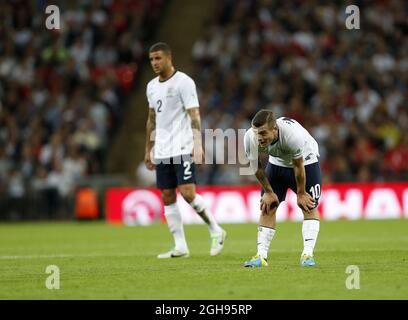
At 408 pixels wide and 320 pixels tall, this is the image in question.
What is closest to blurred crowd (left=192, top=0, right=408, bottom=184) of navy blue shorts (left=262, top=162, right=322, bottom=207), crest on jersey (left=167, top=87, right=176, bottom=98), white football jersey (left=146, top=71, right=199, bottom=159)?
white football jersey (left=146, top=71, right=199, bottom=159)

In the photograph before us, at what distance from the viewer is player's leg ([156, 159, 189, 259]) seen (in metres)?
12.3

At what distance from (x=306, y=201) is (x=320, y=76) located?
1596 centimetres

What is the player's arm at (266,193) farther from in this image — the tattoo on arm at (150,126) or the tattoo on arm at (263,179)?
the tattoo on arm at (150,126)

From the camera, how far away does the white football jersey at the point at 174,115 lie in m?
12.2

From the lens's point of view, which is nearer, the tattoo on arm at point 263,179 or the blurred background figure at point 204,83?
→ the tattoo on arm at point 263,179

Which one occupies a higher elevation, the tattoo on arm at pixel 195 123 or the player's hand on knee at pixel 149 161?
the tattoo on arm at pixel 195 123

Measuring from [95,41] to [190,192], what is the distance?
50.4ft

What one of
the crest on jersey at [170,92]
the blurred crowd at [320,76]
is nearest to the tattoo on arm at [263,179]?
the crest on jersey at [170,92]

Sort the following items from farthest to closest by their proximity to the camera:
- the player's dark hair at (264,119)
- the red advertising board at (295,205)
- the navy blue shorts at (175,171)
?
1. the red advertising board at (295,205)
2. the navy blue shorts at (175,171)
3. the player's dark hair at (264,119)

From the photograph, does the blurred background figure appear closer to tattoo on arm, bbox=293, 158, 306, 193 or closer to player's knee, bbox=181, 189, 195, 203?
player's knee, bbox=181, 189, 195, 203

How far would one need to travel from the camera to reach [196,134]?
12047 millimetres

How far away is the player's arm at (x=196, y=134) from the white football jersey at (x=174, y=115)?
92 mm
